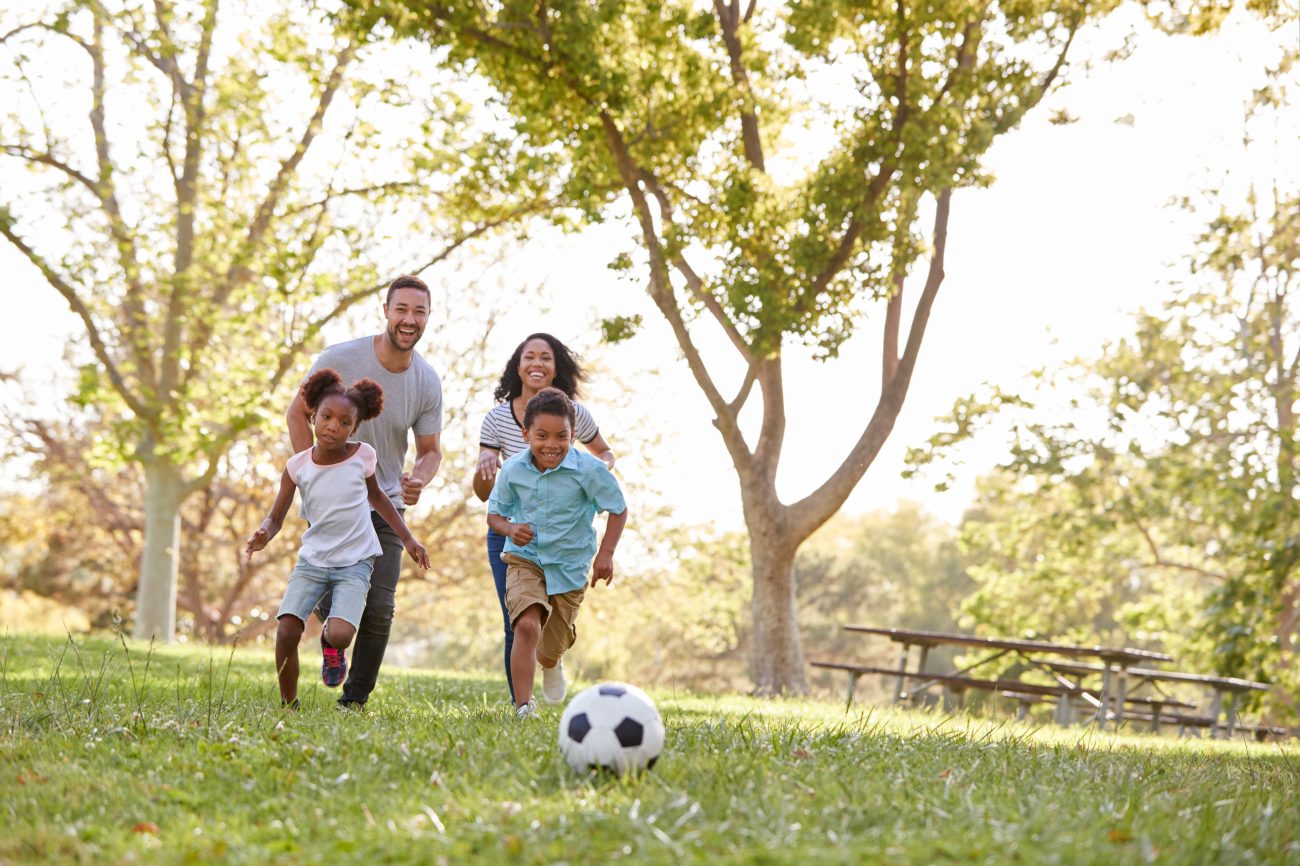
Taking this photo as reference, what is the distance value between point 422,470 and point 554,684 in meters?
1.67

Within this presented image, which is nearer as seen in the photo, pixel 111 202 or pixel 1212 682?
pixel 1212 682

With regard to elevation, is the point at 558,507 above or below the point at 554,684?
above

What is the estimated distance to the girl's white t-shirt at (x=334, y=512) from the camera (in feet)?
20.7

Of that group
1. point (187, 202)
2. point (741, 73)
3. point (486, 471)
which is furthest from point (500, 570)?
point (187, 202)

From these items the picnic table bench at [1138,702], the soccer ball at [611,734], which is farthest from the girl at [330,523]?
the picnic table bench at [1138,702]

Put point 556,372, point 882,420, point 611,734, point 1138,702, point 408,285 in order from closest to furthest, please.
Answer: point 611,734 < point 408,285 < point 556,372 < point 882,420 < point 1138,702

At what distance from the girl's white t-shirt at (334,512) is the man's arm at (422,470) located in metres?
0.31

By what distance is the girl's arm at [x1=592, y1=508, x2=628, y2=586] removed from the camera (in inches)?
251

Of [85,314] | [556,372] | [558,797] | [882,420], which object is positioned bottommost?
[558,797]

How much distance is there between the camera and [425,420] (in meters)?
7.22

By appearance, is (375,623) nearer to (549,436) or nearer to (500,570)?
(500,570)

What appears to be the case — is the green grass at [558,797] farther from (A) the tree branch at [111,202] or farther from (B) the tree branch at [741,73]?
(A) the tree branch at [111,202]

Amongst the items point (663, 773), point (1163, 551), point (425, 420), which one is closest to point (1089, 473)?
point (1163, 551)

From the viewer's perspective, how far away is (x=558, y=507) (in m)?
6.65
